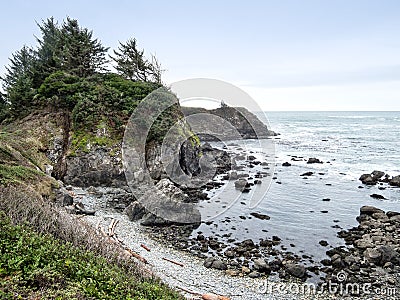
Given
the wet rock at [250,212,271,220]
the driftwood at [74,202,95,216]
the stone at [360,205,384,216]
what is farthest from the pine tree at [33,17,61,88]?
the stone at [360,205,384,216]

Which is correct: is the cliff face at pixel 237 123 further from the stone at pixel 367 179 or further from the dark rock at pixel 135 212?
the dark rock at pixel 135 212

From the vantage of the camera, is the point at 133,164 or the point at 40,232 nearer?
the point at 40,232

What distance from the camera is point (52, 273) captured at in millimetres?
6672

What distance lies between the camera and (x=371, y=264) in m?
15.5

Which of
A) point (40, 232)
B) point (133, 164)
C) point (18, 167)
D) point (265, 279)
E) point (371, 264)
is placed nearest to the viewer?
point (40, 232)

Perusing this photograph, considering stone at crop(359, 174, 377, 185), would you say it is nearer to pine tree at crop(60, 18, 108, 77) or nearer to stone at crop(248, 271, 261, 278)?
stone at crop(248, 271, 261, 278)

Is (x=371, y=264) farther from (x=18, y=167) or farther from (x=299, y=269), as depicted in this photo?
(x=18, y=167)

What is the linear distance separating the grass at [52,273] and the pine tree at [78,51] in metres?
28.8

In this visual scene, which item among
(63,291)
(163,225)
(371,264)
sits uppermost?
(63,291)

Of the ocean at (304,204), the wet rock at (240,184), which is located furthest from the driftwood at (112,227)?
the wet rock at (240,184)

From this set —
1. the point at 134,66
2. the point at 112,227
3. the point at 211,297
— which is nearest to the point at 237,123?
the point at 134,66

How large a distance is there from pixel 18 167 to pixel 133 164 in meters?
11.3

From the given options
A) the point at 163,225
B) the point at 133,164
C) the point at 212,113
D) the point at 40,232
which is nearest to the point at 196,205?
the point at 163,225

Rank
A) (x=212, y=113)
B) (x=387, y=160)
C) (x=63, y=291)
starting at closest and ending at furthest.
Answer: (x=63, y=291)
(x=387, y=160)
(x=212, y=113)
